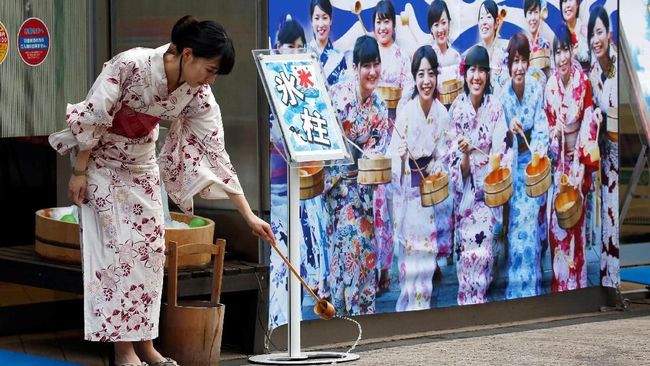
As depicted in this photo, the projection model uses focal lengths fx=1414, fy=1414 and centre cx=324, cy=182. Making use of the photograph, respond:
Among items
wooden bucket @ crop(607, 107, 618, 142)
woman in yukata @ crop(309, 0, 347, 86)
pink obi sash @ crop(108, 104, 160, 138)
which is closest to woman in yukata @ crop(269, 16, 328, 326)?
woman in yukata @ crop(309, 0, 347, 86)

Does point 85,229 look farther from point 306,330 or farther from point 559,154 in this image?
point 559,154

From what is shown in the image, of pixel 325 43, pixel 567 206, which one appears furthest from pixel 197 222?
pixel 567 206

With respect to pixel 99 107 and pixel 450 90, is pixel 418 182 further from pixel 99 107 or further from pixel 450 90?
pixel 99 107

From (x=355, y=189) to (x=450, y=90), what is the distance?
0.93 metres

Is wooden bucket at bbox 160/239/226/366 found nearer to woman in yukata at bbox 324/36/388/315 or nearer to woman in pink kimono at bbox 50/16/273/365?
woman in pink kimono at bbox 50/16/273/365

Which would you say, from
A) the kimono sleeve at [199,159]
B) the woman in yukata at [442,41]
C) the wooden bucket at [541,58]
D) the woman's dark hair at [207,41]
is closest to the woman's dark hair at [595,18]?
the wooden bucket at [541,58]

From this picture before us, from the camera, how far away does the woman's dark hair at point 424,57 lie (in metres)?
8.31

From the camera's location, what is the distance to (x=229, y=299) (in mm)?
7926

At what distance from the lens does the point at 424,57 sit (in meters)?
8.35

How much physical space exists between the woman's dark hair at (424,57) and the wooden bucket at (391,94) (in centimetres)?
13

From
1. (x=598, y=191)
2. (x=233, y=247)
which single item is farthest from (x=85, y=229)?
(x=598, y=191)

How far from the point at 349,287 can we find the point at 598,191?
2.24 meters

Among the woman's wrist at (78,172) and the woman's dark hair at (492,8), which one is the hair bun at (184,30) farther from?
the woman's dark hair at (492,8)

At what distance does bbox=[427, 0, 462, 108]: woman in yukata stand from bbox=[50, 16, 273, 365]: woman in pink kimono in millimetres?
2144
